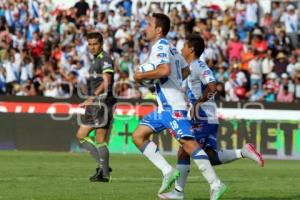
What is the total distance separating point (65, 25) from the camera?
96.3 feet

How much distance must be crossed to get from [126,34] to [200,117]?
53.0 feet

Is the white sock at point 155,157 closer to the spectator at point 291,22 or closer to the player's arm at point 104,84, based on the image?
the player's arm at point 104,84

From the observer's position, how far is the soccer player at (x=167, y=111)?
1155 centimetres

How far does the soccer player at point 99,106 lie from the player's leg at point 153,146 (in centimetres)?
317

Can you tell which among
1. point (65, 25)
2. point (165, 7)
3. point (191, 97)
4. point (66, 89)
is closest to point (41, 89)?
point (66, 89)

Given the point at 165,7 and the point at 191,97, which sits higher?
the point at 165,7

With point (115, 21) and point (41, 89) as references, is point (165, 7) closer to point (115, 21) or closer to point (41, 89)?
point (115, 21)

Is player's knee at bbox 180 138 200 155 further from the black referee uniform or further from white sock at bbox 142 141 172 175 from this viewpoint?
the black referee uniform

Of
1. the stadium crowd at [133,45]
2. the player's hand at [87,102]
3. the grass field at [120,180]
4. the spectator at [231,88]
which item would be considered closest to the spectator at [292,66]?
the stadium crowd at [133,45]

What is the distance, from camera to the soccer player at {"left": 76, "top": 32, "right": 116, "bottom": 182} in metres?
15.3

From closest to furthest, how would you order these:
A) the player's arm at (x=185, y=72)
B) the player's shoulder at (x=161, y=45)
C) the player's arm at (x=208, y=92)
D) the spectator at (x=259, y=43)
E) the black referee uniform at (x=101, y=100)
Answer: the player's shoulder at (x=161, y=45) → the player's arm at (x=185, y=72) → the player's arm at (x=208, y=92) → the black referee uniform at (x=101, y=100) → the spectator at (x=259, y=43)

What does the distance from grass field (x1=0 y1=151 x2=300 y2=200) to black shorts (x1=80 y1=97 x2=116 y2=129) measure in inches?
37.9

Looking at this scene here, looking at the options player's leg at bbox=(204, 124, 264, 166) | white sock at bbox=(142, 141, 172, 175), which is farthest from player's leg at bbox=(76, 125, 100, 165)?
white sock at bbox=(142, 141, 172, 175)

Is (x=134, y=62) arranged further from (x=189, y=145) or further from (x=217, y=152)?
(x=189, y=145)
